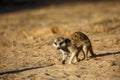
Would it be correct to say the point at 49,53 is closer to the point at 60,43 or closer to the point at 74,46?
the point at 74,46

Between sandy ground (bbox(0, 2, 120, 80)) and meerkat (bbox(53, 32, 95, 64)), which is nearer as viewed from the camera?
sandy ground (bbox(0, 2, 120, 80))

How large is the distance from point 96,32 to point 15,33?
324 centimetres

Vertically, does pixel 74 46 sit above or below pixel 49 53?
above

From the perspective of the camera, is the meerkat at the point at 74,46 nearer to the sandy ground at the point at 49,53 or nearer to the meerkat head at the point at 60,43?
the meerkat head at the point at 60,43

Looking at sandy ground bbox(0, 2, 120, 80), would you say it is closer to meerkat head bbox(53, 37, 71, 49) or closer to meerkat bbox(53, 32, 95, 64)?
meerkat bbox(53, 32, 95, 64)

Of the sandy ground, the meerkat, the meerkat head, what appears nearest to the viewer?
the sandy ground

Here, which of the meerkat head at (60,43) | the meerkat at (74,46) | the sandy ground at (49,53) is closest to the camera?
the sandy ground at (49,53)

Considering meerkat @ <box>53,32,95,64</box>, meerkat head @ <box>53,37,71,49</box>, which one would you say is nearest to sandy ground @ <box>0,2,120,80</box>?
meerkat @ <box>53,32,95,64</box>

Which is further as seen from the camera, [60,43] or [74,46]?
[74,46]

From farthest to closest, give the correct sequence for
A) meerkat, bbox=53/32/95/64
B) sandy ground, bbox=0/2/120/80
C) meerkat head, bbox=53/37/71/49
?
meerkat, bbox=53/32/95/64 < meerkat head, bbox=53/37/71/49 < sandy ground, bbox=0/2/120/80

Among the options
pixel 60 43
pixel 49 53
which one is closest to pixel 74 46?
pixel 60 43

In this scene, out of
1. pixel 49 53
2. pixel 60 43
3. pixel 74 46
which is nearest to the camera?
pixel 60 43

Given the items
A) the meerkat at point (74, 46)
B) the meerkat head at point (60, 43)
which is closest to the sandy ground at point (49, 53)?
the meerkat at point (74, 46)

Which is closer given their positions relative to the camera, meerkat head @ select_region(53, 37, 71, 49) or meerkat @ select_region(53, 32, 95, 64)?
meerkat head @ select_region(53, 37, 71, 49)
